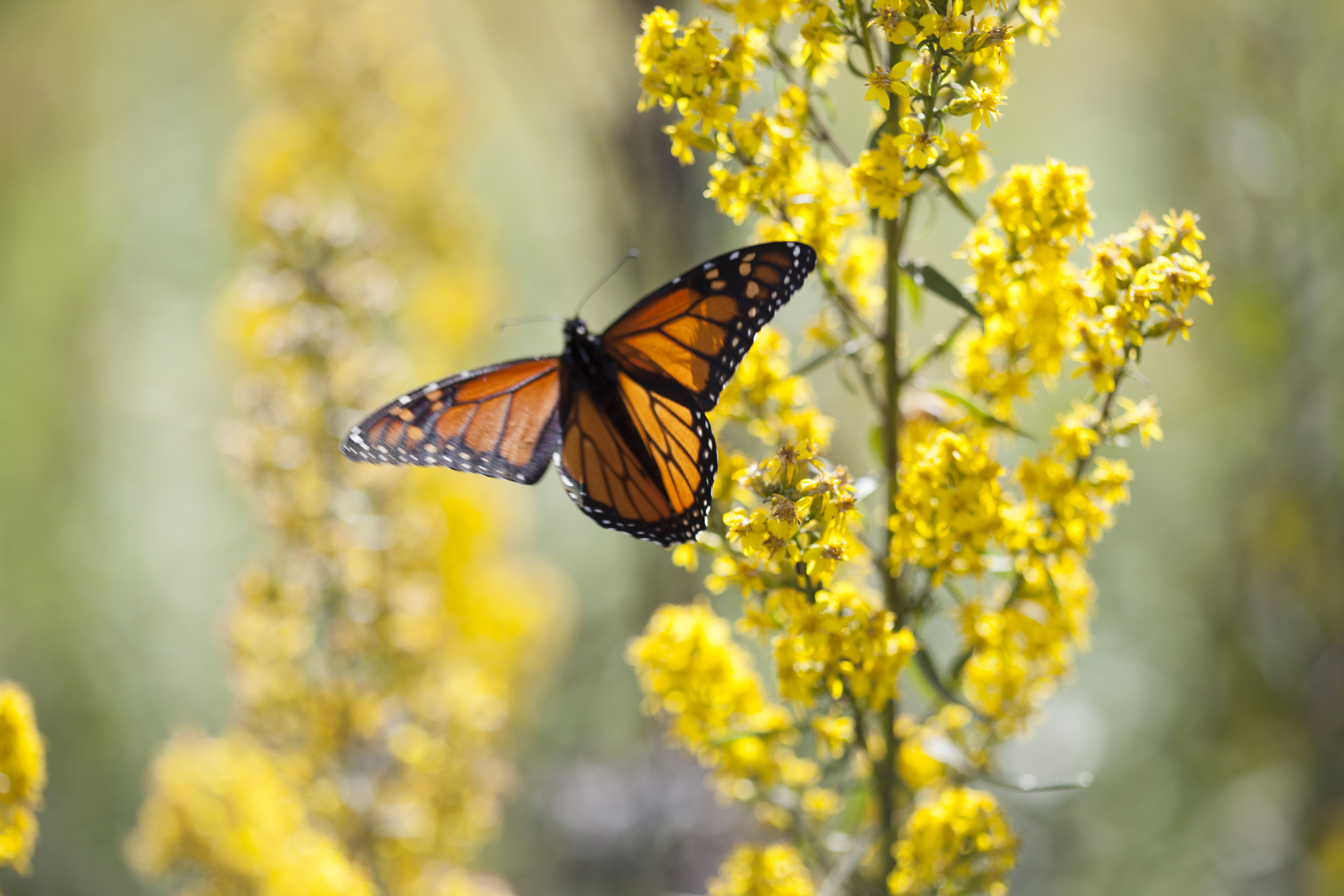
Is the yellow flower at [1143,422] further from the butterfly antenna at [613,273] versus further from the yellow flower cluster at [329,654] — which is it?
the yellow flower cluster at [329,654]

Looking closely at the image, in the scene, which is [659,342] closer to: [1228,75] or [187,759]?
[187,759]

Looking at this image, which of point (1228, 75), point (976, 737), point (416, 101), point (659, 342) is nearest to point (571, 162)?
point (416, 101)

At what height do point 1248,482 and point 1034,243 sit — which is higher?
point 1248,482

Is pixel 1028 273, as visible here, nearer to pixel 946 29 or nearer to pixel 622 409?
pixel 946 29

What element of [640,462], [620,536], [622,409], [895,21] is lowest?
[640,462]

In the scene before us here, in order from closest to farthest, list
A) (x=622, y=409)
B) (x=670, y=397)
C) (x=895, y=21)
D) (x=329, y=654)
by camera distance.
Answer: (x=895, y=21)
(x=670, y=397)
(x=622, y=409)
(x=329, y=654)

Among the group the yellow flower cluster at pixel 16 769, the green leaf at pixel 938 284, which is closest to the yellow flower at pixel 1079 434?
the green leaf at pixel 938 284

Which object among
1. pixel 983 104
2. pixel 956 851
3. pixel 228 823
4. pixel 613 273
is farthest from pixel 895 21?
pixel 228 823
